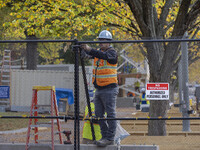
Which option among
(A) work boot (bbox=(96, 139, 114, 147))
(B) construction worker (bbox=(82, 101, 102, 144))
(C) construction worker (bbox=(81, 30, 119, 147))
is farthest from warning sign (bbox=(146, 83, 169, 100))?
(B) construction worker (bbox=(82, 101, 102, 144))

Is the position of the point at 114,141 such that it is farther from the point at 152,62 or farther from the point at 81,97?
the point at 152,62

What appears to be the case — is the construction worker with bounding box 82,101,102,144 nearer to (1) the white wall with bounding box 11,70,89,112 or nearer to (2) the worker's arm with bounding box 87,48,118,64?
(1) the white wall with bounding box 11,70,89,112

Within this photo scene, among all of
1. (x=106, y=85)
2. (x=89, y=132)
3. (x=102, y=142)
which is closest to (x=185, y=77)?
(x=89, y=132)

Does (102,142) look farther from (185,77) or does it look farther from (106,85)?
(185,77)

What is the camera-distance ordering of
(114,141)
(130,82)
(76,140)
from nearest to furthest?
(76,140)
(114,141)
(130,82)

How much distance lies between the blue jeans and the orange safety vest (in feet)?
0.47

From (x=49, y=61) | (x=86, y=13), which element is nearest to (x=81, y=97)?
(x=86, y=13)

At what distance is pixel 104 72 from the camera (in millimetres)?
7090

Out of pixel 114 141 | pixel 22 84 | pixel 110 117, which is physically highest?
pixel 22 84

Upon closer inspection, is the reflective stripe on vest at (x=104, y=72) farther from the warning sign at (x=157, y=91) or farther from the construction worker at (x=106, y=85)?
the warning sign at (x=157, y=91)

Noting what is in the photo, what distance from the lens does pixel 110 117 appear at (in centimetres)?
704

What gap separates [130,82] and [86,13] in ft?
15.7

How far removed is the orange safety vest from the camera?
23.2 ft

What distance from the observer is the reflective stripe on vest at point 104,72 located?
7.07 meters
